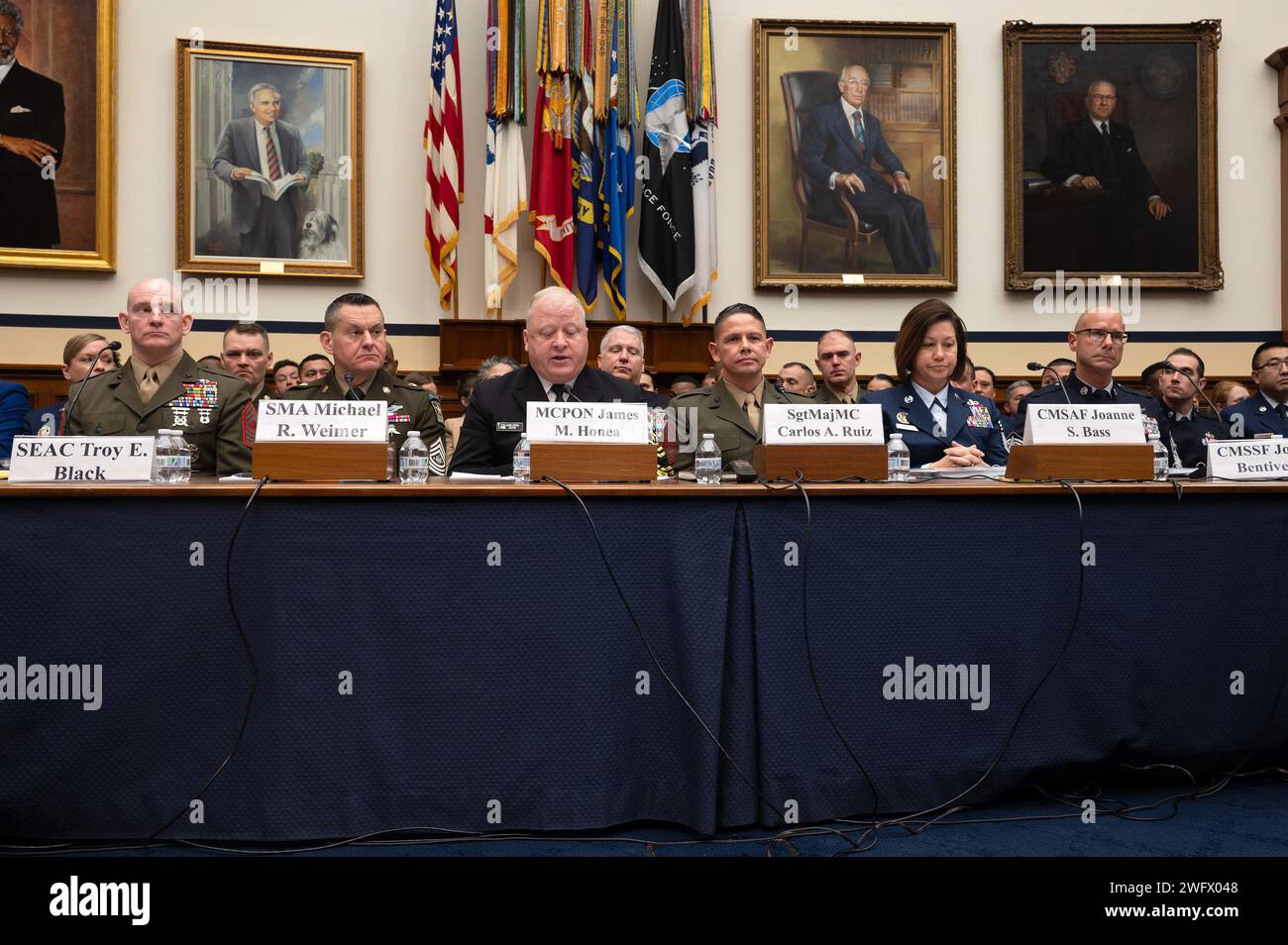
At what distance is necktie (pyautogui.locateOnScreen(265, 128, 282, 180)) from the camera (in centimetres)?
643

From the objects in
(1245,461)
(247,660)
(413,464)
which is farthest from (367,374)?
(1245,461)

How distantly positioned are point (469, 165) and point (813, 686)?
17.2ft

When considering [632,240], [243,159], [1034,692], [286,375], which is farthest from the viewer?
[632,240]

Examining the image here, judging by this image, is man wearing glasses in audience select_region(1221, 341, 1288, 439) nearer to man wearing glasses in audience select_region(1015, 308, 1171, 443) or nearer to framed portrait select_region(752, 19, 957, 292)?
man wearing glasses in audience select_region(1015, 308, 1171, 443)

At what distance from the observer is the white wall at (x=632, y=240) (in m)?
6.39

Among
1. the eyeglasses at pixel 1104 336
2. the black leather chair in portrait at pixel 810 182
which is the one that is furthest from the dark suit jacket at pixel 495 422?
the black leather chair in portrait at pixel 810 182

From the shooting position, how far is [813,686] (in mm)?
2406

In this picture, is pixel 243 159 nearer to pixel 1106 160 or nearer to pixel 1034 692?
pixel 1106 160

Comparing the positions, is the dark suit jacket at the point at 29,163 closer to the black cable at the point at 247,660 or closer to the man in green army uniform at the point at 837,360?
the man in green army uniform at the point at 837,360

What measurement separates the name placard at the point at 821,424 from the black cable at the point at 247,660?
1237 millimetres

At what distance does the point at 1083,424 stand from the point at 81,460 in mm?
2484

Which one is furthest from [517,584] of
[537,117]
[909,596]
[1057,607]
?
[537,117]

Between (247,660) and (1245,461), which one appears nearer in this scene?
(247,660)

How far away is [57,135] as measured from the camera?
6230 millimetres
